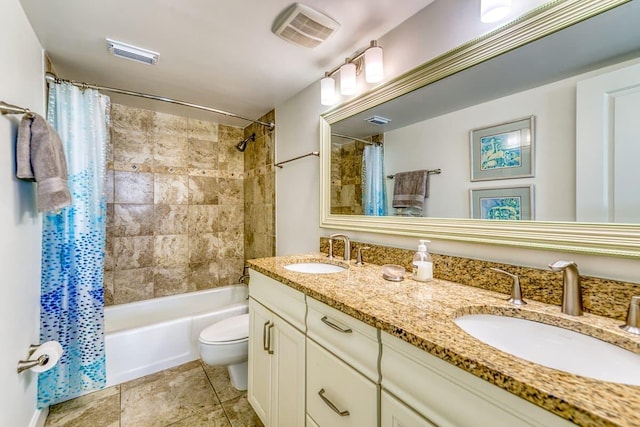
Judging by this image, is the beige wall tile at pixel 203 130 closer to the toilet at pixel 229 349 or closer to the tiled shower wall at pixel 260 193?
the tiled shower wall at pixel 260 193

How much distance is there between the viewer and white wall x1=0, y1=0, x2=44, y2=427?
3.57 ft

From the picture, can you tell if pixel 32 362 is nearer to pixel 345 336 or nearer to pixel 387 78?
pixel 345 336

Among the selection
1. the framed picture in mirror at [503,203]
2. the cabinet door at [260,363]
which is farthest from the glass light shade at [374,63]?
the cabinet door at [260,363]

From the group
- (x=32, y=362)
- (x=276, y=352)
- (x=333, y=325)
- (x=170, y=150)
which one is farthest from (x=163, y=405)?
(x=170, y=150)

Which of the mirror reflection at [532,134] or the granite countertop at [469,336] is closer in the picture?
the granite countertop at [469,336]

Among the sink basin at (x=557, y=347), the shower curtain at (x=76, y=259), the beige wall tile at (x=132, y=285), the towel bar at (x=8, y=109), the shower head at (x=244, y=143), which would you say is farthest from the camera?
the shower head at (x=244, y=143)

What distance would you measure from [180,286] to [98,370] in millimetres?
1032

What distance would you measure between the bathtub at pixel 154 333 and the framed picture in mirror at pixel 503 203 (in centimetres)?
209

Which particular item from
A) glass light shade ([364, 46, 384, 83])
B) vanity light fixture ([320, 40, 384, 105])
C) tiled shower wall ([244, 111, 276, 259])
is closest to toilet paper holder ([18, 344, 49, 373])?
tiled shower wall ([244, 111, 276, 259])

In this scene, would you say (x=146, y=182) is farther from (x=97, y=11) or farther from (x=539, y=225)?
(x=539, y=225)

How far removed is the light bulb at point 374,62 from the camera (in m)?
1.35

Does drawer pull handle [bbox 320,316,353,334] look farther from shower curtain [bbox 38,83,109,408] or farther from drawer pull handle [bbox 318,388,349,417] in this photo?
shower curtain [bbox 38,83,109,408]

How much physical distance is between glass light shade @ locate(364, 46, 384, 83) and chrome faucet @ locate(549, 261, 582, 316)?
3.74 ft

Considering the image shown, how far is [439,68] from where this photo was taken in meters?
1.18
